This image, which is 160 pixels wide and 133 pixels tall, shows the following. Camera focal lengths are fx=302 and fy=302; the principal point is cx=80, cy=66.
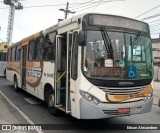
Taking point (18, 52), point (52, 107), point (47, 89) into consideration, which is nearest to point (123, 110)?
point (52, 107)

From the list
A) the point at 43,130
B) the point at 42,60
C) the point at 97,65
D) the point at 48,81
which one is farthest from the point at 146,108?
the point at 42,60

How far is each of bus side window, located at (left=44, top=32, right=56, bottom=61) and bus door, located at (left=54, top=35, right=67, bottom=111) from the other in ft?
1.43

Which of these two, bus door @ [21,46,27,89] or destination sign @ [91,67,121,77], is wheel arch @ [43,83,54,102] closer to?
destination sign @ [91,67,121,77]

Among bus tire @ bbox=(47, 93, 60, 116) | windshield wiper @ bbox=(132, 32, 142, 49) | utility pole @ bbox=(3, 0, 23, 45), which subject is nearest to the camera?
windshield wiper @ bbox=(132, 32, 142, 49)

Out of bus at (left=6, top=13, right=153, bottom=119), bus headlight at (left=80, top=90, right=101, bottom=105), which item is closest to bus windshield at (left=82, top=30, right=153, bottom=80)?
bus at (left=6, top=13, right=153, bottom=119)

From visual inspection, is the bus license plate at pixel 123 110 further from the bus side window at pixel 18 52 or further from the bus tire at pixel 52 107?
the bus side window at pixel 18 52

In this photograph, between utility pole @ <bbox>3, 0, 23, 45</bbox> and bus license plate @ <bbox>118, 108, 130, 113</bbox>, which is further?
utility pole @ <bbox>3, 0, 23, 45</bbox>

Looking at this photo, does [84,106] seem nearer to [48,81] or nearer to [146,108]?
[146,108]

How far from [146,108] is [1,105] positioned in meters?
5.94

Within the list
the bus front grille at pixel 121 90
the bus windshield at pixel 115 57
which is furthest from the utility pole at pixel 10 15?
the bus front grille at pixel 121 90

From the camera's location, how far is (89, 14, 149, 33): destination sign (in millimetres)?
7754

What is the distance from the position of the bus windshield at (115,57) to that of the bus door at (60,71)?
1798 mm

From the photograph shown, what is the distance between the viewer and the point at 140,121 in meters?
9.34

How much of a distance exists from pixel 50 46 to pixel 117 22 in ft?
9.52
